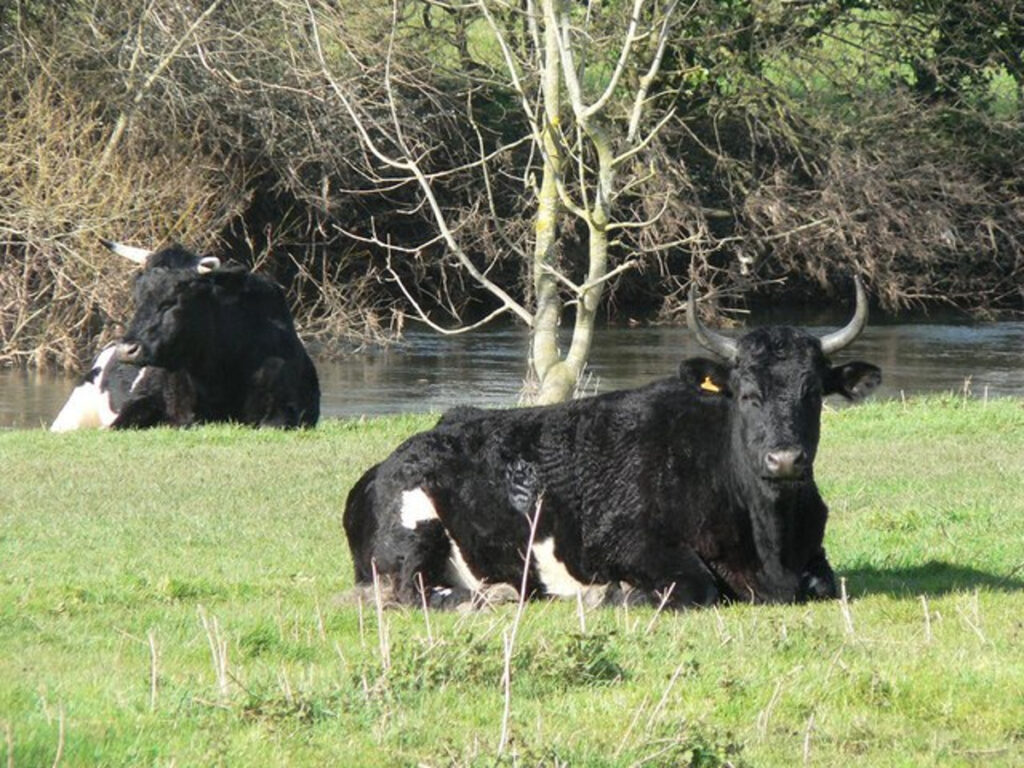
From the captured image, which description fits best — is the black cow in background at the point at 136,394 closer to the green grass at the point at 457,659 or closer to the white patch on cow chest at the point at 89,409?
the white patch on cow chest at the point at 89,409

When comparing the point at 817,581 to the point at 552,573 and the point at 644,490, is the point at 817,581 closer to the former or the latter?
the point at 644,490

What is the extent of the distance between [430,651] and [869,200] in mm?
26983

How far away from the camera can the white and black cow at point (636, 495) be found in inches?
377

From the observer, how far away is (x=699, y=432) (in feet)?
33.0

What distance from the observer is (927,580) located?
33.0ft

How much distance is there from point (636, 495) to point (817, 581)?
100cm

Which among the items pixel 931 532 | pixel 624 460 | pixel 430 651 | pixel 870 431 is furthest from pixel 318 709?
pixel 870 431

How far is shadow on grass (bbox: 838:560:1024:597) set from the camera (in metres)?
9.71

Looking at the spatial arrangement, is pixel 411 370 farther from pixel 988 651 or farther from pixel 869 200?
pixel 988 651

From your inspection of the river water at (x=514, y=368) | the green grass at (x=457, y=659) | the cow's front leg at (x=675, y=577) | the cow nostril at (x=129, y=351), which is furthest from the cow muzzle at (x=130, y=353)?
the cow's front leg at (x=675, y=577)

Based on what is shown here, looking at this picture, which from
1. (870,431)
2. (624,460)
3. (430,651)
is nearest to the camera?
(430,651)

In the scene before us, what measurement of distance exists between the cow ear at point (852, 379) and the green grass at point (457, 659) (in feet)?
3.29

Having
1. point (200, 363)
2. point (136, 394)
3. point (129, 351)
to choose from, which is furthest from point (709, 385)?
point (136, 394)

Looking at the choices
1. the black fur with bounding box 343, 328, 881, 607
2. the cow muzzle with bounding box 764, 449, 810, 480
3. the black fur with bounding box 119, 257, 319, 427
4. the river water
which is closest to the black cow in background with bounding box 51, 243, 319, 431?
the black fur with bounding box 119, 257, 319, 427
